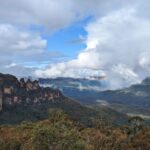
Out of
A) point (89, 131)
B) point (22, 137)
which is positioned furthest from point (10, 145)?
point (89, 131)

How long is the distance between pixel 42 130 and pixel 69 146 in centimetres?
1045

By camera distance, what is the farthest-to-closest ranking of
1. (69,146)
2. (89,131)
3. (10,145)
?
(89,131)
(10,145)
(69,146)

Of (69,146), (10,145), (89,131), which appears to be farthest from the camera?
(89,131)

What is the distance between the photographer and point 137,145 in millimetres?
171500

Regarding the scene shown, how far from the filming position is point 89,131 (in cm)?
18662

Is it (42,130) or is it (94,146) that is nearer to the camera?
(42,130)

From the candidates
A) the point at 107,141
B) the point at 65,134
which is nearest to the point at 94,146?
the point at 107,141

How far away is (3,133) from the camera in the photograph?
640 feet

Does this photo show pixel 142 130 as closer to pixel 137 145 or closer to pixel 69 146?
pixel 137 145

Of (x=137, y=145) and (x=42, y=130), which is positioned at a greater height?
(x=42, y=130)

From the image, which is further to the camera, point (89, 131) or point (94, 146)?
point (89, 131)

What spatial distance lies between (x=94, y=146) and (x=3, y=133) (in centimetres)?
4957

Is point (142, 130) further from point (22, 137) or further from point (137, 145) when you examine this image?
point (22, 137)

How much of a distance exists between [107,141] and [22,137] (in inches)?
1481
